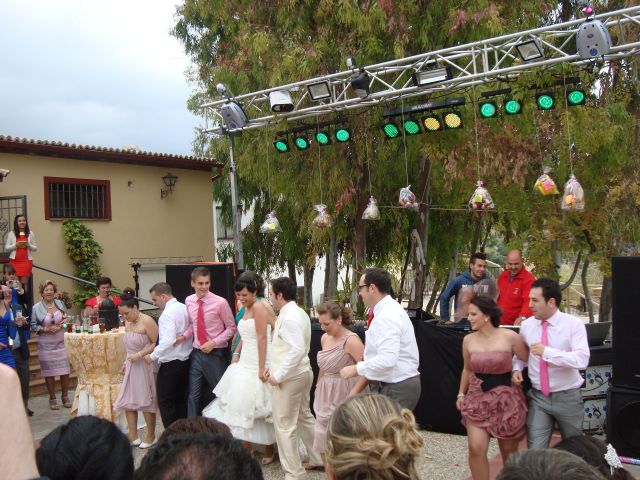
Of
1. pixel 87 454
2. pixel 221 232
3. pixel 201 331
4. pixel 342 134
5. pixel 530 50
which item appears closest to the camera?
pixel 87 454

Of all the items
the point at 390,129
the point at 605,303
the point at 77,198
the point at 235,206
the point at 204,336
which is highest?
the point at 390,129

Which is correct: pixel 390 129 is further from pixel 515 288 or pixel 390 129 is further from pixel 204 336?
pixel 204 336

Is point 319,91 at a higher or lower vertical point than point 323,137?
higher

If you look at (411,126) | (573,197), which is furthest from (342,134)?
(573,197)

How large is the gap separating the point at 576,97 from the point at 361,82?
2890mm

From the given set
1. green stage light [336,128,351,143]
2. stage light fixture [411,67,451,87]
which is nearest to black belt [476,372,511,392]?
stage light fixture [411,67,451,87]

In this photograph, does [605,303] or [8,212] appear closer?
[605,303]

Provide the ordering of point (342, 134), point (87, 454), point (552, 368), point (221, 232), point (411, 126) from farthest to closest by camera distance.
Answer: point (221, 232) < point (342, 134) < point (411, 126) < point (552, 368) < point (87, 454)

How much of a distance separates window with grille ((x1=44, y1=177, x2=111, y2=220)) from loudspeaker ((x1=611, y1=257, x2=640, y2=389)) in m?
12.7

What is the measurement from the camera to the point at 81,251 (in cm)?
1550

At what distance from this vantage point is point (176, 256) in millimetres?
18125

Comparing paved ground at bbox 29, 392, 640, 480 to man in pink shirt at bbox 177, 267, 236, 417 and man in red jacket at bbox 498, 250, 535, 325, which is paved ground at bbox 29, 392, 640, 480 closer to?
man in pink shirt at bbox 177, 267, 236, 417

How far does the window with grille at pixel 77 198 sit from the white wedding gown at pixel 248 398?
33.3 feet

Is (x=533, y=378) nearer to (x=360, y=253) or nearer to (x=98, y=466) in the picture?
(x=98, y=466)
